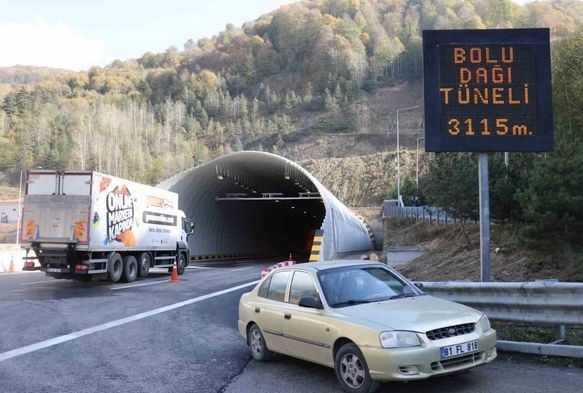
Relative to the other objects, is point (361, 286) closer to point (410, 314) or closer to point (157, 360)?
point (410, 314)

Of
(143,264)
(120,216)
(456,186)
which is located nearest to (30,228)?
(120,216)

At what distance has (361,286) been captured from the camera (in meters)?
7.12

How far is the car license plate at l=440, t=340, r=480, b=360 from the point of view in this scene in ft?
18.9

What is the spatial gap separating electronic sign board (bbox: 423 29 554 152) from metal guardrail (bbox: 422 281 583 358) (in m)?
3.30

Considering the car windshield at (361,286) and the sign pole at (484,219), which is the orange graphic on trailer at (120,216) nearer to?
the sign pole at (484,219)

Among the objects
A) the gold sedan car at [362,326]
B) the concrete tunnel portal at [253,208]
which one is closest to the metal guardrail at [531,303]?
the gold sedan car at [362,326]

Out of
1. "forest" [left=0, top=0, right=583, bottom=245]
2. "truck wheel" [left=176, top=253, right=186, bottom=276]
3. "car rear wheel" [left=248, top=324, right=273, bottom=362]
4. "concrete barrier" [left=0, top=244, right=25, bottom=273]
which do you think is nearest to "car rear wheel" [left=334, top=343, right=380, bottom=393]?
"car rear wheel" [left=248, top=324, right=273, bottom=362]

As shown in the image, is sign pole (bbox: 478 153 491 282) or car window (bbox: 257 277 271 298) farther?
sign pole (bbox: 478 153 491 282)

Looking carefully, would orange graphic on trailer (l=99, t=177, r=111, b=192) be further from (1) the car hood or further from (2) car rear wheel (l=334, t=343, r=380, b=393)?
(2) car rear wheel (l=334, t=343, r=380, b=393)

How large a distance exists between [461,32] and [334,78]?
149 m

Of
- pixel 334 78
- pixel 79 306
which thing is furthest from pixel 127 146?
pixel 79 306

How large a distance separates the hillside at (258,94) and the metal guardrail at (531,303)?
75153mm

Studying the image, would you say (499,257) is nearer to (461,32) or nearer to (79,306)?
(461,32)

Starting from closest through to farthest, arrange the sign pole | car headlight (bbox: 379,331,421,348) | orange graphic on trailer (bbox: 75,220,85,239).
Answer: car headlight (bbox: 379,331,421,348), the sign pole, orange graphic on trailer (bbox: 75,220,85,239)
